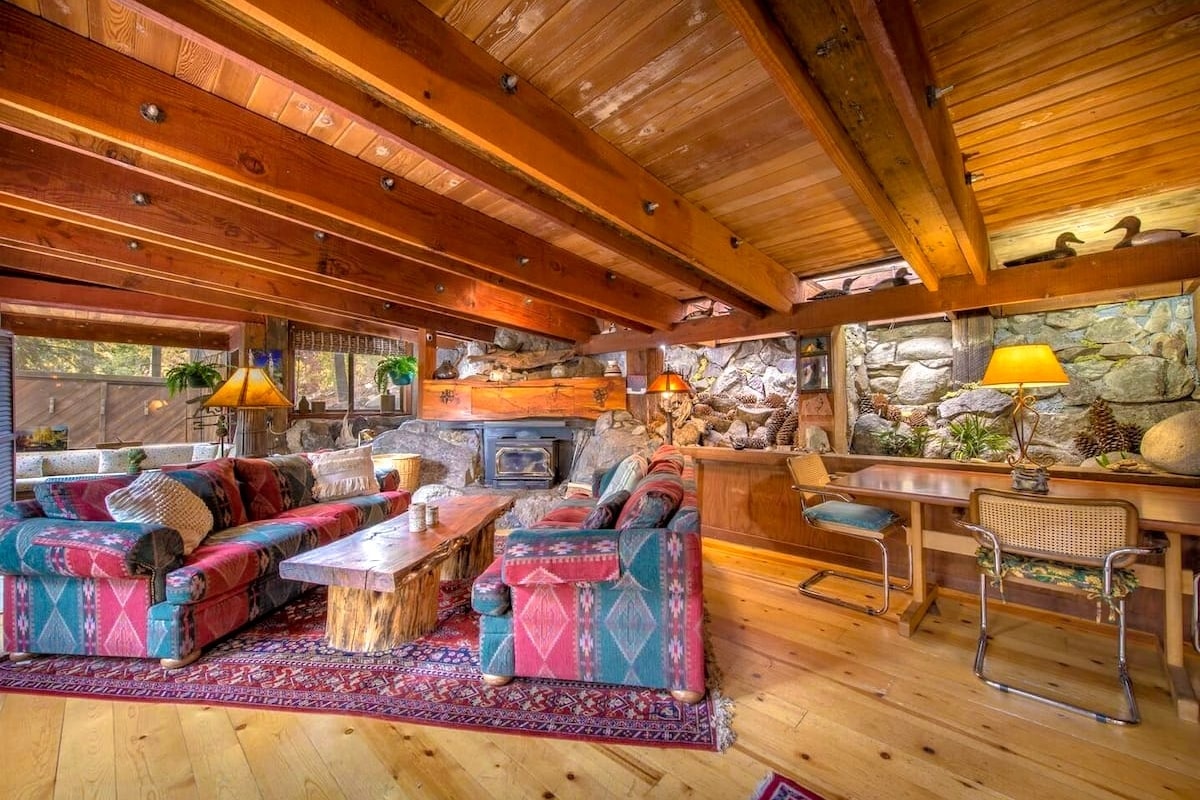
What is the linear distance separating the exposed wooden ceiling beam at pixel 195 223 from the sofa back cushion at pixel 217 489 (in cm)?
128

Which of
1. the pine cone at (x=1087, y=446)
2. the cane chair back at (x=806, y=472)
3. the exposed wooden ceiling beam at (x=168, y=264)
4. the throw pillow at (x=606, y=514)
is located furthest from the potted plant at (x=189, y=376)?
the pine cone at (x=1087, y=446)

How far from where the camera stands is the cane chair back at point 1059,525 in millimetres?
1660

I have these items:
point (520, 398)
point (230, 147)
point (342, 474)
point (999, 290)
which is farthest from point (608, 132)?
point (520, 398)

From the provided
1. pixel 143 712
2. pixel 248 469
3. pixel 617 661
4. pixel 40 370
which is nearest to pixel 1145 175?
pixel 617 661

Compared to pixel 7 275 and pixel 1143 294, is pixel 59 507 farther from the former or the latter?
pixel 1143 294

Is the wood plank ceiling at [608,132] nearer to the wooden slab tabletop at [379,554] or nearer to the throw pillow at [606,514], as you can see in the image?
the throw pillow at [606,514]

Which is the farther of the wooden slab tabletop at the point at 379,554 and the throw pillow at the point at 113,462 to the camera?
the throw pillow at the point at 113,462

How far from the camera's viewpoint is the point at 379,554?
2066mm

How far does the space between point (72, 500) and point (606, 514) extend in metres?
2.51

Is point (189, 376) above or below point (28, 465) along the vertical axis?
above

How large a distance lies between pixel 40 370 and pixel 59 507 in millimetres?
6324

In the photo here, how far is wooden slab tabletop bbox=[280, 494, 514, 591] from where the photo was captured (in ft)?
6.06

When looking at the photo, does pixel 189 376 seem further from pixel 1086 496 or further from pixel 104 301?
pixel 1086 496

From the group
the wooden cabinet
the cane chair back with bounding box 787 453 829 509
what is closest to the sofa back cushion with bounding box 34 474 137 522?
the wooden cabinet
